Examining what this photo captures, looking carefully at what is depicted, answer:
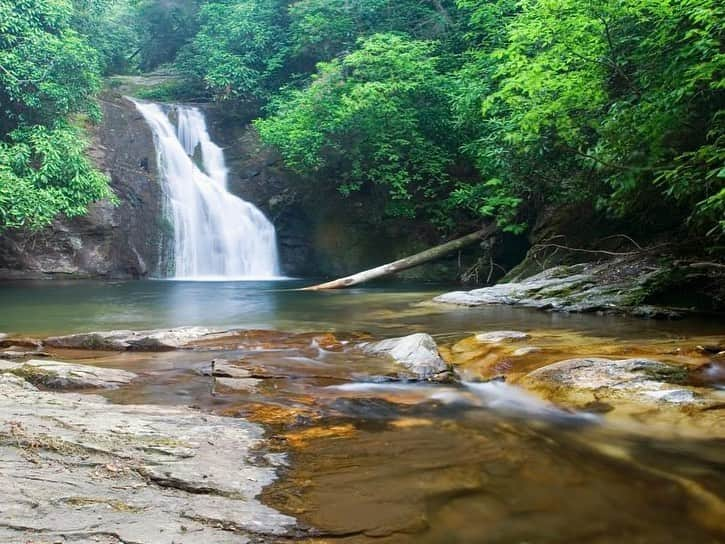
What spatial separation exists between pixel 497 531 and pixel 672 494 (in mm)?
1028

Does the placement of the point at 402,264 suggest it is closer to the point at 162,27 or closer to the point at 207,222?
the point at 207,222

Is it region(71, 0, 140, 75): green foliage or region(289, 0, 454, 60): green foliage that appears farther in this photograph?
Result: region(71, 0, 140, 75): green foliage

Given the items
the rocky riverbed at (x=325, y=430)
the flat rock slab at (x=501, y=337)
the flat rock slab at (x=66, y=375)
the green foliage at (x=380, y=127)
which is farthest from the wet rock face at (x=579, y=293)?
the green foliage at (x=380, y=127)

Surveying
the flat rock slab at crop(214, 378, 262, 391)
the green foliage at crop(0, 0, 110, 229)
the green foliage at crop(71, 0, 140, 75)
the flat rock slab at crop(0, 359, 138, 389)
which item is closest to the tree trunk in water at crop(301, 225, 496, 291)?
the green foliage at crop(0, 0, 110, 229)

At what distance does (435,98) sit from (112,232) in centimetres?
1145

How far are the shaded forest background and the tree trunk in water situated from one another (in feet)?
3.01

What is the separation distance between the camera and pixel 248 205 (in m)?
19.5

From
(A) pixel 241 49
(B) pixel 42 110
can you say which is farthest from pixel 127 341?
(A) pixel 241 49

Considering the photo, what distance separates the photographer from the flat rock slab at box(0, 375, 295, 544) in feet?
6.31

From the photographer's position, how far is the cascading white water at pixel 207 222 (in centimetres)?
1833

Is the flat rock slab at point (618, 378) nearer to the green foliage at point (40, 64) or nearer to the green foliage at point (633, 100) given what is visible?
the green foliage at point (633, 100)

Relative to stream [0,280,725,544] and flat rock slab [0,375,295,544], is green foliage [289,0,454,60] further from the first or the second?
flat rock slab [0,375,295,544]

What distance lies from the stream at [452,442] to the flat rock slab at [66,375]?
201 millimetres

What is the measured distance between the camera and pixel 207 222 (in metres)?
18.5
